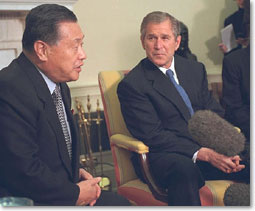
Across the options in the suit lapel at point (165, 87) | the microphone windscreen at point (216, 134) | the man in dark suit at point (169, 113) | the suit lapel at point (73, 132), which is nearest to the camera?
the suit lapel at point (73, 132)

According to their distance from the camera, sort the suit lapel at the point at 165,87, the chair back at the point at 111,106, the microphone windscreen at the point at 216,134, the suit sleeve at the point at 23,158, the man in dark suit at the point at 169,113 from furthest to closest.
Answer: the chair back at the point at 111,106 < the suit lapel at the point at 165,87 < the man in dark suit at the point at 169,113 < the microphone windscreen at the point at 216,134 < the suit sleeve at the point at 23,158

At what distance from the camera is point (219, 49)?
2902 mm

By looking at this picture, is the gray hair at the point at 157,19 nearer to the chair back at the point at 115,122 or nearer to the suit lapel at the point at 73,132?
the chair back at the point at 115,122

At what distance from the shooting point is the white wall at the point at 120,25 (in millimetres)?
2781

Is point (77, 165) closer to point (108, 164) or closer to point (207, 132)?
point (207, 132)

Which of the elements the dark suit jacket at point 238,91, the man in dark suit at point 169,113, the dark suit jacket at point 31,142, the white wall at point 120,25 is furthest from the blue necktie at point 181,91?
the white wall at point 120,25

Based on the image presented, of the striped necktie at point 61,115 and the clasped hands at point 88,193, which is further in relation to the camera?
the striped necktie at point 61,115

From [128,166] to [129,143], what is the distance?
23 centimetres

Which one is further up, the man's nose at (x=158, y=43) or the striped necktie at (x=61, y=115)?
the man's nose at (x=158, y=43)

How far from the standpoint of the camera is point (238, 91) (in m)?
2.05

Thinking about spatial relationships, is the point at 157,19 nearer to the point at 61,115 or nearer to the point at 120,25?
the point at 61,115

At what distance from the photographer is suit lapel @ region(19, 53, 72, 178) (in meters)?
1.34

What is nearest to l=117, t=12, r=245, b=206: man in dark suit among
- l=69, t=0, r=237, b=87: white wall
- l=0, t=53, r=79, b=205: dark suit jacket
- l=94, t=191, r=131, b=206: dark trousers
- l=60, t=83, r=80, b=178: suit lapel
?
l=94, t=191, r=131, b=206: dark trousers

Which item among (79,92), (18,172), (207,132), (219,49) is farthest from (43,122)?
(219,49)
